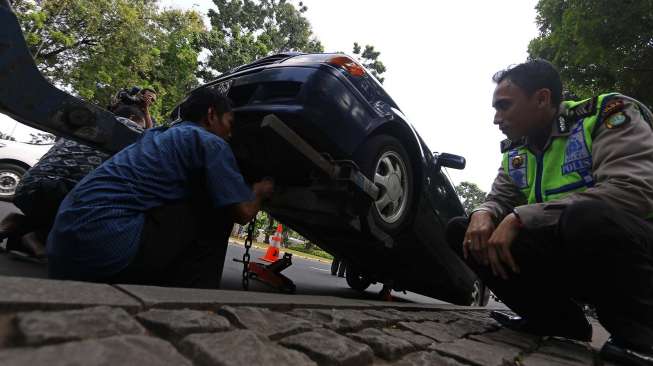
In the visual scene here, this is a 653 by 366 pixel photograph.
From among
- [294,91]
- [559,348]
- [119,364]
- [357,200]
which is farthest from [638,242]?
[119,364]

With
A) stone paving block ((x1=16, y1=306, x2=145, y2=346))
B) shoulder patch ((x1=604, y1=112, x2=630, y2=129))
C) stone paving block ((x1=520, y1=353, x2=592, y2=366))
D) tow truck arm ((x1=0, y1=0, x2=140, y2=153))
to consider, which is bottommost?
stone paving block ((x1=520, y1=353, x2=592, y2=366))

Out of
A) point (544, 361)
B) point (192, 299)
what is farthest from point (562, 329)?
point (192, 299)

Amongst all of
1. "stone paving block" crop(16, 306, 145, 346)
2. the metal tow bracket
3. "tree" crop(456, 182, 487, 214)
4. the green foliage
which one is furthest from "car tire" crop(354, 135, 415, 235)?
"tree" crop(456, 182, 487, 214)

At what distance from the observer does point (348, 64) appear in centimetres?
258

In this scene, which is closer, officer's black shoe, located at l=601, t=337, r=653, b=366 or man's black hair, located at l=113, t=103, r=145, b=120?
officer's black shoe, located at l=601, t=337, r=653, b=366

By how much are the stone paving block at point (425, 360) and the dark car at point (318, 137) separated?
1132 millimetres

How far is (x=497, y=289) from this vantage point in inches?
97.4

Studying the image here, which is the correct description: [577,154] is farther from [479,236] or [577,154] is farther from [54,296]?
[54,296]

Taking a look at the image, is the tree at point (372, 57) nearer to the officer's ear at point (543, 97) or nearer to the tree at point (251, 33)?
the tree at point (251, 33)

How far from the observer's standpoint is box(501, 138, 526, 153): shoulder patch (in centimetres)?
255

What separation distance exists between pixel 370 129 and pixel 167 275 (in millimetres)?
1481

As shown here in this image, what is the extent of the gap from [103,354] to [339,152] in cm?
181

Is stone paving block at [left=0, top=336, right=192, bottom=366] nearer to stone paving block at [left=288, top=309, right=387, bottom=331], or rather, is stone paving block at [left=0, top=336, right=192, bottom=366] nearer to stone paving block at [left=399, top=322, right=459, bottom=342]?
stone paving block at [left=288, top=309, right=387, bottom=331]

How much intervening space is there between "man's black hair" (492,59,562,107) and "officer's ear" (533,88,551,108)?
2cm
